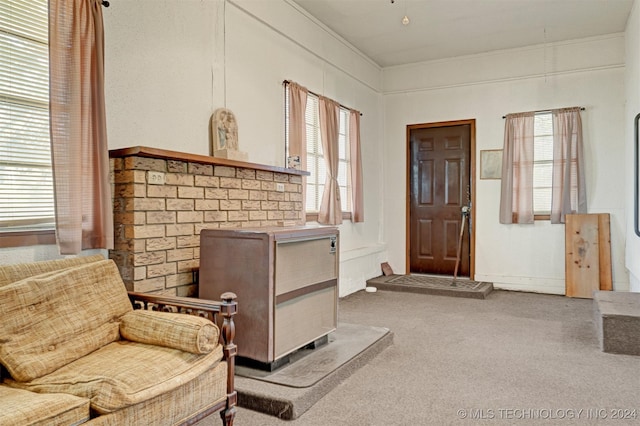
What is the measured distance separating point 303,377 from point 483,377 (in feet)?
3.83

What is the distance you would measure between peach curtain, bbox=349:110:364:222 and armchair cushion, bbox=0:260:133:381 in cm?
379

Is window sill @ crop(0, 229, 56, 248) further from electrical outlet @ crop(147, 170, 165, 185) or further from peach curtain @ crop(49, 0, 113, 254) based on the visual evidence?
electrical outlet @ crop(147, 170, 165, 185)

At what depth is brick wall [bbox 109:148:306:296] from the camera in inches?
101

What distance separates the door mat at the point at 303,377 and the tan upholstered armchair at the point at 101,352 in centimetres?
30

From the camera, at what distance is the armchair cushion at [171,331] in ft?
6.27

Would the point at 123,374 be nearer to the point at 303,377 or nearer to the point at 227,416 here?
the point at 227,416

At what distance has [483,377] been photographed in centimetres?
280

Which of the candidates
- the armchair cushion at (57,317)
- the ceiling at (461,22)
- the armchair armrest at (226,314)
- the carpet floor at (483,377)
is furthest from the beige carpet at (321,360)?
the ceiling at (461,22)

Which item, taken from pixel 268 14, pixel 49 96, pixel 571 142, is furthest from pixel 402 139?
pixel 49 96

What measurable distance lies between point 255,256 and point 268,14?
8.69 feet

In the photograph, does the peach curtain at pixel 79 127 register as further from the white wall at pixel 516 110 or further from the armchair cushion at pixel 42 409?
the white wall at pixel 516 110

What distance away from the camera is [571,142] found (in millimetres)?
5398

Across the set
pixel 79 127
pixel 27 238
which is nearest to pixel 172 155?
pixel 79 127

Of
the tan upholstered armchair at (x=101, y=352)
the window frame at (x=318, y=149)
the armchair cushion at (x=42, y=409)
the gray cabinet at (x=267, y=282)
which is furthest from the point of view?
the window frame at (x=318, y=149)
